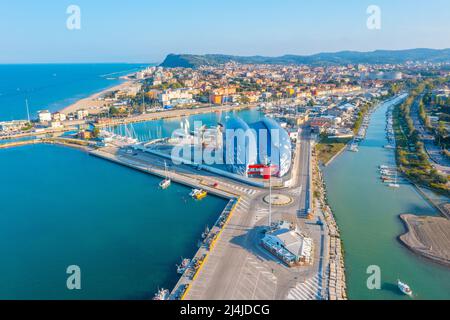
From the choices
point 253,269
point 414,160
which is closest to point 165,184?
point 253,269

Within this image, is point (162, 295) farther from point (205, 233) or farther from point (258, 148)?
point (258, 148)

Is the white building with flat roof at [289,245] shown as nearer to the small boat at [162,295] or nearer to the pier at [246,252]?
the pier at [246,252]

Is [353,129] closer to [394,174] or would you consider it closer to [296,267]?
[394,174]

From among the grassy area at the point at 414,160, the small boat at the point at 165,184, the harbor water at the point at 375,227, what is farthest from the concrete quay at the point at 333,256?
the small boat at the point at 165,184

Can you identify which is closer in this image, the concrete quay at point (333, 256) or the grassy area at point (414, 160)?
the concrete quay at point (333, 256)
